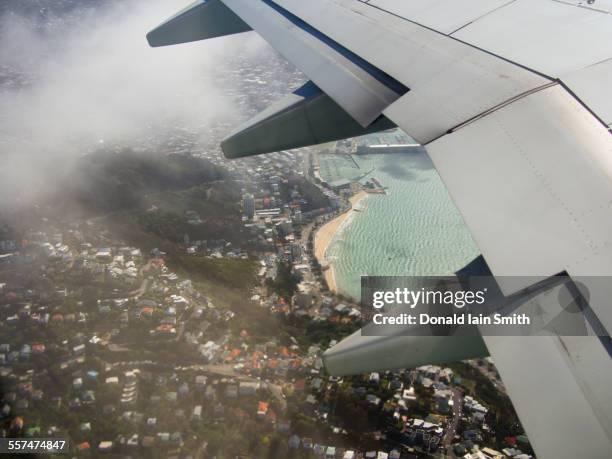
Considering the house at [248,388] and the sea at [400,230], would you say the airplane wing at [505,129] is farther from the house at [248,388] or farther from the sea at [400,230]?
the sea at [400,230]

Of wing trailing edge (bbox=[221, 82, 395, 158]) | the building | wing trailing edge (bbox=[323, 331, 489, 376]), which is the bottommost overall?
the building

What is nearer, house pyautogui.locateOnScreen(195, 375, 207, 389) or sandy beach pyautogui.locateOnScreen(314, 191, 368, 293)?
house pyautogui.locateOnScreen(195, 375, 207, 389)

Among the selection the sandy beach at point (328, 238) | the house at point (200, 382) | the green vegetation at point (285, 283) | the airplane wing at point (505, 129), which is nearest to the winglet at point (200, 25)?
the airplane wing at point (505, 129)

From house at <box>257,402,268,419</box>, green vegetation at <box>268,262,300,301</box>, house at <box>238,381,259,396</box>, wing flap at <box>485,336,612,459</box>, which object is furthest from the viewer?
green vegetation at <box>268,262,300,301</box>

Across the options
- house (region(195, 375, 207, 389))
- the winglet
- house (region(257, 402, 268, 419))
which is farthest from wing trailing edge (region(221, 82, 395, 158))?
house (region(195, 375, 207, 389))

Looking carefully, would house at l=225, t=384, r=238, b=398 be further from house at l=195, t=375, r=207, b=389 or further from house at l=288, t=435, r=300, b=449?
house at l=288, t=435, r=300, b=449

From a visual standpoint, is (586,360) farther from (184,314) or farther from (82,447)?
(184,314)

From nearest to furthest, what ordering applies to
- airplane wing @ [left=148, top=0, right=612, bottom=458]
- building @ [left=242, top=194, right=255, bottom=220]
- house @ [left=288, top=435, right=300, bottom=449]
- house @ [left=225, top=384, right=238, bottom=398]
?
airplane wing @ [left=148, top=0, right=612, bottom=458], house @ [left=288, top=435, right=300, bottom=449], house @ [left=225, top=384, right=238, bottom=398], building @ [left=242, top=194, right=255, bottom=220]
